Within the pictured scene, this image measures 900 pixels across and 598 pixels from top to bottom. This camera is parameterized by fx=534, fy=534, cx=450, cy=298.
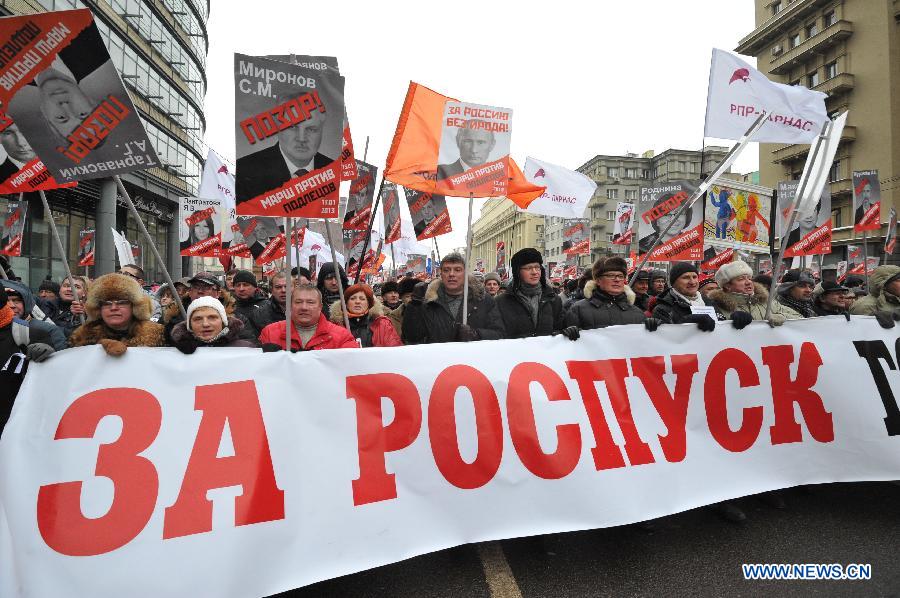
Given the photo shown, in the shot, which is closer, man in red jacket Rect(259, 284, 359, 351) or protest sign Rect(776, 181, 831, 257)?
man in red jacket Rect(259, 284, 359, 351)

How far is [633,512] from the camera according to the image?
2.98m

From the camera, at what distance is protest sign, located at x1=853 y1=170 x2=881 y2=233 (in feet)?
35.0

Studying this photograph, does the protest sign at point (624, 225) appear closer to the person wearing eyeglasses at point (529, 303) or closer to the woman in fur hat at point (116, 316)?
the person wearing eyeglasses at point (529, 303)

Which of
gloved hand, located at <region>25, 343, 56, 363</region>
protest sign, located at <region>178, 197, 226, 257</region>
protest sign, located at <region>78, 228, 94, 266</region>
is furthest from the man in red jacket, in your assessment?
protest sign, located at <region>78, 228, 94, 266</region>

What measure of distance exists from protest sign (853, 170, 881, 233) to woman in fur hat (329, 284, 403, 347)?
10.6 meters

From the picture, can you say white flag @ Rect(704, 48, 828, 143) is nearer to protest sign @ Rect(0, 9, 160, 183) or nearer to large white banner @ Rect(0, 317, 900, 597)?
large white banner @ Rect(0, 317, 900, 597)

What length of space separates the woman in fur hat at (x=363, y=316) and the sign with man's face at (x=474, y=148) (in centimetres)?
126

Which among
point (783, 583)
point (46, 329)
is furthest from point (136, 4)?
point (783, 583)

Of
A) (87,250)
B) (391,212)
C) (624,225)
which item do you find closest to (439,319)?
(391,212)

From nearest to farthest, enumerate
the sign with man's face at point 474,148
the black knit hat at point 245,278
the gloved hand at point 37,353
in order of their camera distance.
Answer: the gloved hand at point 37,353 → the sign with man's face at point 474,148 → the black knit hat at point 245,278

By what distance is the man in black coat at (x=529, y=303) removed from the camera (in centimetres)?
453

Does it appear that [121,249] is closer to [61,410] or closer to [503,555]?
[61,410]

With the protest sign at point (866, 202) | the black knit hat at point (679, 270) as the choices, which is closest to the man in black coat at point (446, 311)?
the black knit hat at point (679, 270)

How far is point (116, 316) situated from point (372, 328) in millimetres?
2030
